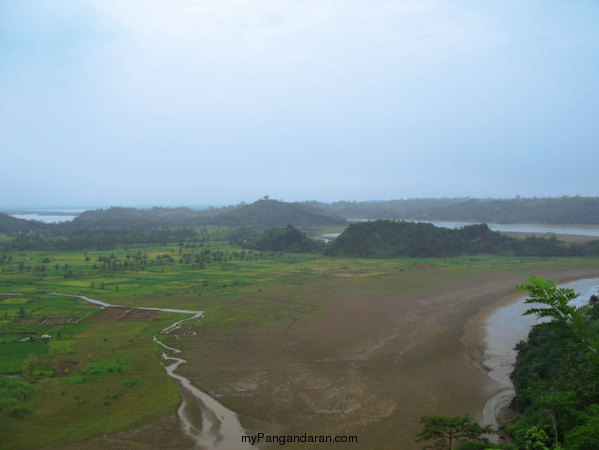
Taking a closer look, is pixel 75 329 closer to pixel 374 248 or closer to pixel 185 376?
pixel 185 376

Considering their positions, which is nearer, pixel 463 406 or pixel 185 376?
pixel 463 406

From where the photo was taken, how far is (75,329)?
3353 centimetres

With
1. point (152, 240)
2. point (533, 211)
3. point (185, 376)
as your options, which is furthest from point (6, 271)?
point (533, 211)

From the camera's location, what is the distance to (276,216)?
7219 inches

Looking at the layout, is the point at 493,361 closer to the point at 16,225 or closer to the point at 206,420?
the point at 206,420

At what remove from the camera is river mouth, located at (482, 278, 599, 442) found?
69.8ft

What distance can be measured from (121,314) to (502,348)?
108 feet

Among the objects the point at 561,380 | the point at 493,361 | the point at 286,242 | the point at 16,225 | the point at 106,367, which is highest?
the point at 16,225

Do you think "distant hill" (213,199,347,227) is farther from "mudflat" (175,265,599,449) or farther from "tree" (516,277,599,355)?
"tree" (516,277,599,355)

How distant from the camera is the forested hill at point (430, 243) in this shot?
7925 centimetres

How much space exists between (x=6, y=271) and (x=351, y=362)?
5996cm

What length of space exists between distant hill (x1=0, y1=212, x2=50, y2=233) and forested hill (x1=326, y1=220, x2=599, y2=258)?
A: 118 meters

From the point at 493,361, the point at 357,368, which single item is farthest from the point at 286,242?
the point at 357,368

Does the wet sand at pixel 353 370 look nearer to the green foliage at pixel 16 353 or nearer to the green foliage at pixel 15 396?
the green foliage at pixel 15 396
